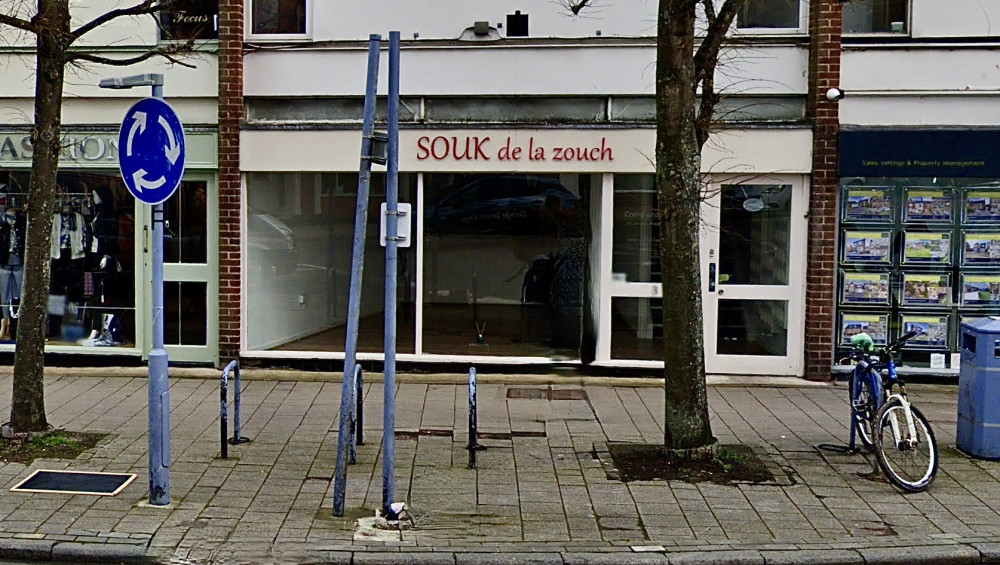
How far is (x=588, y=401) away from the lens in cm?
1100

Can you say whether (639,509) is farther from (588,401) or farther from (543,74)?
(543,74)

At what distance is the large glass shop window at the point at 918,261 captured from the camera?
467 inches

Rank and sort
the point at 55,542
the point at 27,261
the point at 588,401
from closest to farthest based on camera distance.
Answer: the point at 55,542
the point at 27,261
the point at 588,401

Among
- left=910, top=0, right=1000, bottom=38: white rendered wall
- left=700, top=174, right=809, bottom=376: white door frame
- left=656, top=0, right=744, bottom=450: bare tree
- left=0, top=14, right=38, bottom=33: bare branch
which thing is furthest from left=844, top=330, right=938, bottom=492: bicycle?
left=0, top=14, right=38, bottom=33: bare branch

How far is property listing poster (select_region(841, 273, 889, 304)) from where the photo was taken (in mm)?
11977

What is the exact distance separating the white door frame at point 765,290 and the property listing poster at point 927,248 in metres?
1.25

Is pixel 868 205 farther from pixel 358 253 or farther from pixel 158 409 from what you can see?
pixel 158 409

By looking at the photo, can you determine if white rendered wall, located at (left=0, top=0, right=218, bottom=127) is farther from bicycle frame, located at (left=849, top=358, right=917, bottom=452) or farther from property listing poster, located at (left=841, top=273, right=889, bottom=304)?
bicycle frame, located at (left=849, top=358, right=917, bottom=452)

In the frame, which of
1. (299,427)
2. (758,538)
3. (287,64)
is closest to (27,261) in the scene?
(299,427)

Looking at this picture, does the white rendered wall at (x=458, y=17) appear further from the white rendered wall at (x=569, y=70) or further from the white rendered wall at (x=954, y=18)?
the white rendered wall at (x=954, y=18)

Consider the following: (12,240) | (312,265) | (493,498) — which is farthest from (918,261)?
(12,240)

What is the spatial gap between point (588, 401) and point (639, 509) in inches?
148

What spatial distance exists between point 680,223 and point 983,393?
2936 millimetres

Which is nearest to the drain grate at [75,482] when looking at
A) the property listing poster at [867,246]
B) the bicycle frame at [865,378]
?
the bicycle frame at [865,378]
